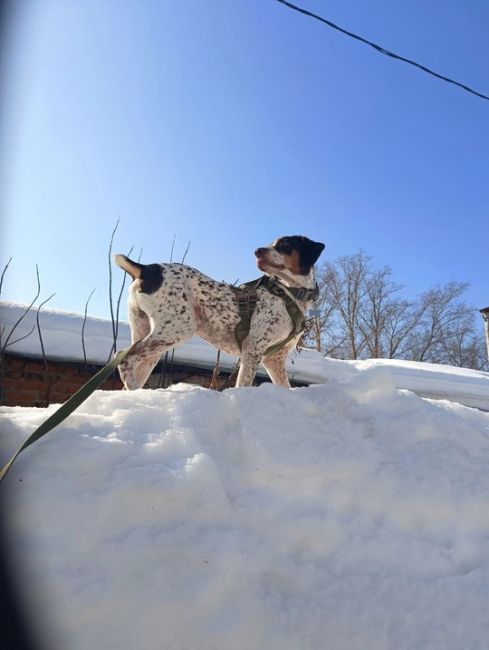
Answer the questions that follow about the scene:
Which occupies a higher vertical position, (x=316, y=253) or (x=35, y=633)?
(x=316, y=253)

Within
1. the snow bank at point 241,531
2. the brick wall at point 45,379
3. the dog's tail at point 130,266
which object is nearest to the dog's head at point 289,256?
the dog's tail at point 130,266

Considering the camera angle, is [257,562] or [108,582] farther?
[257,562]

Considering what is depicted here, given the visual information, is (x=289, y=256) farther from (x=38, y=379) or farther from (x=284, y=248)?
(x=38, y=379)

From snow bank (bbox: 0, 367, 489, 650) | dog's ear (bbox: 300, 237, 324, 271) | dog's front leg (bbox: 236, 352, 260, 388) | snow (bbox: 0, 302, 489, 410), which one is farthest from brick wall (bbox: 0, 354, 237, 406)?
snow bank (bbox: 0, 367, 489, 650)

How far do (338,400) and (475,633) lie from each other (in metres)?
1.30

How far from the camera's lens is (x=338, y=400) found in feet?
7.41

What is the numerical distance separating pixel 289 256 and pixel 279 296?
38 cm

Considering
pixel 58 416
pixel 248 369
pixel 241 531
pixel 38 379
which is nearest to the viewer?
pixel 241 531

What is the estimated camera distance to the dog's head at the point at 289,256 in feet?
11.6

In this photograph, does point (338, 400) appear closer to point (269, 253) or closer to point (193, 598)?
point (193, 598)

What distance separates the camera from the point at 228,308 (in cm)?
361

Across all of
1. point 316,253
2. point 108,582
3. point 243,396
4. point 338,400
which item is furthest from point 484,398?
point 108,582

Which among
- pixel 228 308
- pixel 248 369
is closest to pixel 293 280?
pixel 228 308

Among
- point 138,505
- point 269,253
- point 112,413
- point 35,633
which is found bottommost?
point 35,633
